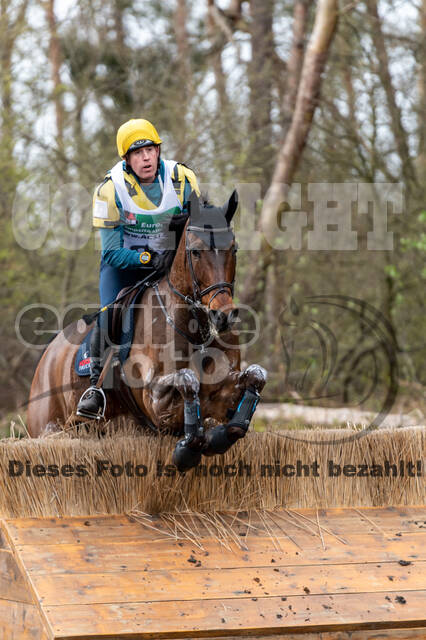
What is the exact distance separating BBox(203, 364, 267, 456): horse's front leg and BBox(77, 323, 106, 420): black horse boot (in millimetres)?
912

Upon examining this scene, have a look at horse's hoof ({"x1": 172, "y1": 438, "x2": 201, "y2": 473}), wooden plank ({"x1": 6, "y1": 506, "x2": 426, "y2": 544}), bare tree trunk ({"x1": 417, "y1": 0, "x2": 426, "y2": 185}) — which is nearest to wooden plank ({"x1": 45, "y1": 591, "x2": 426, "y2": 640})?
wooden plank ({"x1": 6, "y1": 506, "x2": 426, "y2": 544})

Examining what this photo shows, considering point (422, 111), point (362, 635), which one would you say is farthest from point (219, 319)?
point (422, 111)

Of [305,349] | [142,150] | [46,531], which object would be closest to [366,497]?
[46,531]

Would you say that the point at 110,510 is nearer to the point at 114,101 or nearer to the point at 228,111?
the point at 228,111

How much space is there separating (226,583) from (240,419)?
89 cm

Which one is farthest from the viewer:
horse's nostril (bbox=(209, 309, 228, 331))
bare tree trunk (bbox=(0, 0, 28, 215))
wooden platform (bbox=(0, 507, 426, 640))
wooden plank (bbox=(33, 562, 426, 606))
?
bare tree trunk (bbox=(0, 0, 28, 215))

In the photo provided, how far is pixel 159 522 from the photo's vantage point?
13.2 ft

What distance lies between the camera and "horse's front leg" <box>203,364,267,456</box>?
13.1 ft

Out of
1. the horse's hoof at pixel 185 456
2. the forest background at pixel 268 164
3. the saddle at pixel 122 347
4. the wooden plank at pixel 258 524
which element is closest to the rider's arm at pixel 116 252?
the saddle at pixel 122 347

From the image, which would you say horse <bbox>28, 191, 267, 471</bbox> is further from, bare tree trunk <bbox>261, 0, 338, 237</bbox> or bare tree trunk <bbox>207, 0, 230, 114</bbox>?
bare tree trunk <bbox>207, 0, 230, 114</bbox>

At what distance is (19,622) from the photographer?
361cm

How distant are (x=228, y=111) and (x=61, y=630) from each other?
9358 millimetres

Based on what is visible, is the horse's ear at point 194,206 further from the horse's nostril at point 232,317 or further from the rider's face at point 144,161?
the horse's nostril at point 232,317

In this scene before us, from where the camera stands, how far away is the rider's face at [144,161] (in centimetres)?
455
